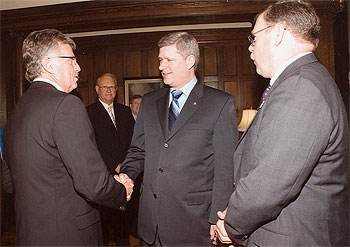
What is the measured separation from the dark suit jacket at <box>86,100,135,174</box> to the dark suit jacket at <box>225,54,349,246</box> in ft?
9.83

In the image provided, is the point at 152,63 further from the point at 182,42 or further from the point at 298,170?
the point at 298,170

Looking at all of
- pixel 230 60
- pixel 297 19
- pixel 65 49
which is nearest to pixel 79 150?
pixel 65 49

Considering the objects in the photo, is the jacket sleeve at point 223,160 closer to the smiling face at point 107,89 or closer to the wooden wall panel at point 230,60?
the smiling face at point 107,89

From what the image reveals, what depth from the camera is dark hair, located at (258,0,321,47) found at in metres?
1.34

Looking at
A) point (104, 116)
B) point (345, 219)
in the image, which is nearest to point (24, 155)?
point (345, 219)

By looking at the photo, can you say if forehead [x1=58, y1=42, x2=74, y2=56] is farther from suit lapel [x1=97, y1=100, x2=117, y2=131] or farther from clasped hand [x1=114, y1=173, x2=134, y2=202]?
suit lapel [x1=97, y1=100, x2=117, y2=131]

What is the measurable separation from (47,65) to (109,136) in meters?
2.48

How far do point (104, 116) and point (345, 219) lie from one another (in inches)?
137

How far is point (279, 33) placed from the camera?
1373mm

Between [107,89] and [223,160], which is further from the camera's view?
[107,89]

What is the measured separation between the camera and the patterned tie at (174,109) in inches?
85.4

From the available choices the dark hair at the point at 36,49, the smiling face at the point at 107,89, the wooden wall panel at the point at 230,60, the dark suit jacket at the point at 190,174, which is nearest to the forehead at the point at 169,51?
the dark suit jacket at the point at 190,174

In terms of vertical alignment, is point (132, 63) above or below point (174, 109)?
above

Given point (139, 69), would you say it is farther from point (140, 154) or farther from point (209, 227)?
point (209, 227)
